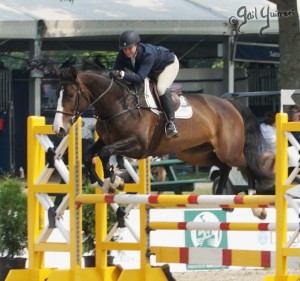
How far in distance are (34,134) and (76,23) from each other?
11074mm

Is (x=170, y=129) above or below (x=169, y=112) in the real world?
below

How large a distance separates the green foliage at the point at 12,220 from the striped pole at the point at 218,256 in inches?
53.9

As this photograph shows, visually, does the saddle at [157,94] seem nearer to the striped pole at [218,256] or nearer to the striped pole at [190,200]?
the striped pole at [190,200]

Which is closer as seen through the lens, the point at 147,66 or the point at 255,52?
the point at 147,66

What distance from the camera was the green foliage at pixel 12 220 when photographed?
884 centimetres

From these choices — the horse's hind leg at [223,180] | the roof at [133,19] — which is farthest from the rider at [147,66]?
the roof at [133,19]

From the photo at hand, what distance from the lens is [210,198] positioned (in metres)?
7.41

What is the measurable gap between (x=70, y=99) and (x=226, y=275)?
2186 millimetres

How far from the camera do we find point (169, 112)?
9.07m

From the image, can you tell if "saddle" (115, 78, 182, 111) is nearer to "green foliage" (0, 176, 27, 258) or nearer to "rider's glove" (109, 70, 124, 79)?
"rider's glove" (109, 70, 124, 79)

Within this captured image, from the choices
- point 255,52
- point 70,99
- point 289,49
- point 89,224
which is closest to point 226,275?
point 89,224

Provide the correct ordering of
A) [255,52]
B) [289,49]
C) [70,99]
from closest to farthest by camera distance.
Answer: [70,99] → [289,49] → [255,52]

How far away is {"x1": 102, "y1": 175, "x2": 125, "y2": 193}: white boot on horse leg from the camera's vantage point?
8.48 metres

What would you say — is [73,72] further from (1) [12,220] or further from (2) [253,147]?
(2) [253,147]
